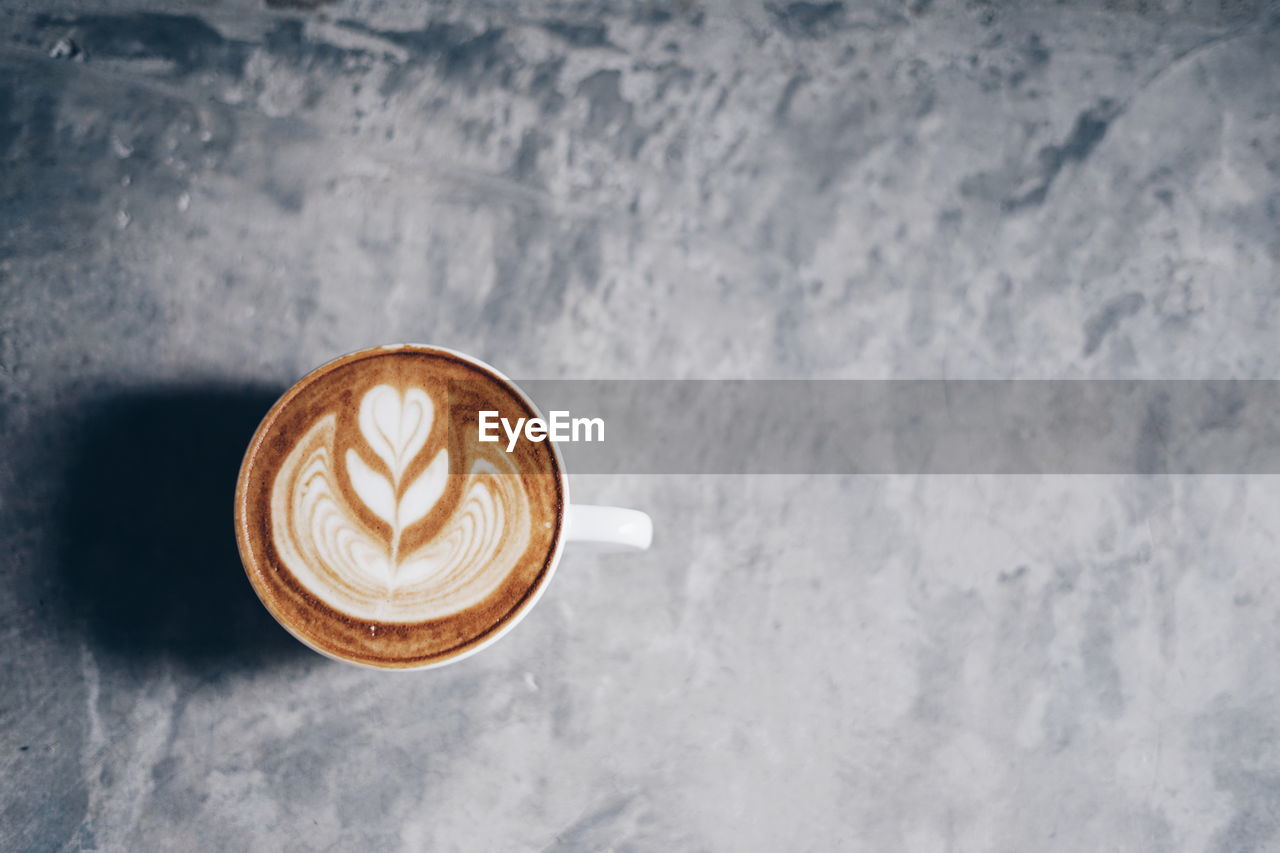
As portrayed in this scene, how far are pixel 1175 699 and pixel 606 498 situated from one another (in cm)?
56

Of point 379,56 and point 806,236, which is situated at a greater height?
point 379,56

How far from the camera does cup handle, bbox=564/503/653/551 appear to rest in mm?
694

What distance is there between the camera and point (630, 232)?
0.86m

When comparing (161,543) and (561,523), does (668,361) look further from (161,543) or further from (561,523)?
(161,543)

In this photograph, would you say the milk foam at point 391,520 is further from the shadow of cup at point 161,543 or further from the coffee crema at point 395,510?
the shadow of cup at point 161,543

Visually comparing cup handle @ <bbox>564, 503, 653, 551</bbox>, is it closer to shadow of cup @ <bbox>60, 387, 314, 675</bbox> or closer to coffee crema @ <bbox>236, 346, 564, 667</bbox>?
coffee crema @ <bbox>236, 346, 564, 667</bbox>

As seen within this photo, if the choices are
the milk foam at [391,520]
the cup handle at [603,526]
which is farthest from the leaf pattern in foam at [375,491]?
the cup handle at [603,526]

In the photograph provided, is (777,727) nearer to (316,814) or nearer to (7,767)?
(316,814)

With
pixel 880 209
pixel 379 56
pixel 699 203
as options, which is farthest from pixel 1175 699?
pixel 379 56

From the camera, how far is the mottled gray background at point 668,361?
2.67 feet

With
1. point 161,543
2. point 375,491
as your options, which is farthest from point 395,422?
point 161,543

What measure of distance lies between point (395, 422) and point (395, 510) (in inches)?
2.7

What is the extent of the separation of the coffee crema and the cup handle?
2cm

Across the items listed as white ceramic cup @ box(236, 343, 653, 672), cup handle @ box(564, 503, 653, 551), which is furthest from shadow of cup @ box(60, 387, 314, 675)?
cup handle @ box(564, 503, 653, 551)
